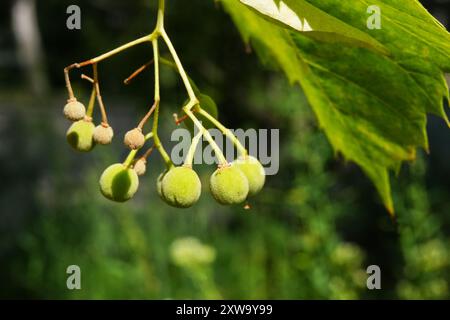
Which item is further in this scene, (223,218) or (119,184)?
(223,218)

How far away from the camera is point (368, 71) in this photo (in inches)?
27.9

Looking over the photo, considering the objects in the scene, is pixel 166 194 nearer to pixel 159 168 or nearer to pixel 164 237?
pixel 164 237

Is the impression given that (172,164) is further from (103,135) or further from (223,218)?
(223,218)

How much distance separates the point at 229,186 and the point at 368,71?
Answer: 229mm

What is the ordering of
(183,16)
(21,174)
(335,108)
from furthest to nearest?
1. (21,174)
2. (183,16)
3. (335,108)

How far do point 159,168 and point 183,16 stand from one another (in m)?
0.74

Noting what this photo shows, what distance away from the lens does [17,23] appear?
10.1 meters

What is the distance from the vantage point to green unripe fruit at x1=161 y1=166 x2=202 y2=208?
583mm

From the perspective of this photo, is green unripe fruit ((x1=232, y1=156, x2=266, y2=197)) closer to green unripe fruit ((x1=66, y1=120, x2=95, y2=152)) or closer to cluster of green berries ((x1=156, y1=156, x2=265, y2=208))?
cluster of green berries ((x1=156, y1=156, x2=265, y2=208))

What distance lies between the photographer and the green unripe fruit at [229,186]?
0.58 metres

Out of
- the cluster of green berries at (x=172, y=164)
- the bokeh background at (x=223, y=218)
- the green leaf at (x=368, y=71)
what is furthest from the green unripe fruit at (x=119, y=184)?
the bokeh background at (x=223, y=218)

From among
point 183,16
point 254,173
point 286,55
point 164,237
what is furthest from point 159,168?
point 254,173

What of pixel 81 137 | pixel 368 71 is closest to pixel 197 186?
pixel 81 137

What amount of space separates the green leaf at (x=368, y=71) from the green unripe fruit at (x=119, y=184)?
0.19 meters
